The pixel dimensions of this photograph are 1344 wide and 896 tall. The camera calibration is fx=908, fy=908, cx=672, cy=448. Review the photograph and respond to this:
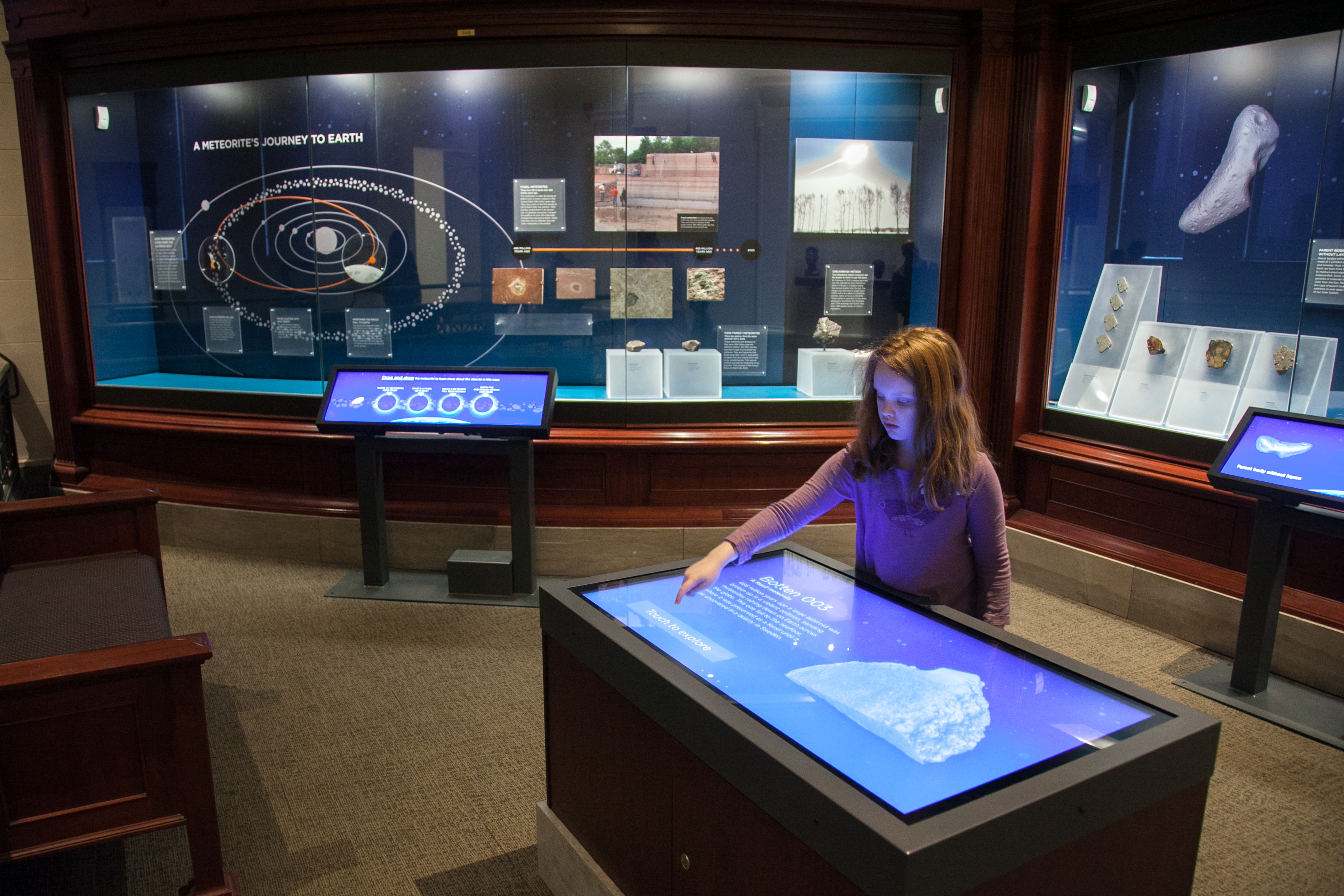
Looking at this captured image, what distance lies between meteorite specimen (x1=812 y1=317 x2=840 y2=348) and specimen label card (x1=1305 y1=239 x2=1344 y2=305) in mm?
2146

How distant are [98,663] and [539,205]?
11.3ft

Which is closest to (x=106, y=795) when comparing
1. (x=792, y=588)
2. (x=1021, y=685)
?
(x=792, y=588)

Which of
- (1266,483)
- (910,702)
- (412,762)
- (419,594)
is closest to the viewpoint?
(910,702)

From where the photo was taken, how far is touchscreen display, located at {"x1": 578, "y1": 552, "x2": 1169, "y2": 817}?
1.36m

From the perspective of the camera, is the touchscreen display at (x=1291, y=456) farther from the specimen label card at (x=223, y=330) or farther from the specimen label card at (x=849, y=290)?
the specimen label card at (x=223, y=330)

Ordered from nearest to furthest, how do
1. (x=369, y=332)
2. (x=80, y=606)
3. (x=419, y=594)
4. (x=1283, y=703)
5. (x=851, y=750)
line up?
(x=851, y=750) < (x=80, y=606) < (x=1283, y=703) < (x=419, y=594) < (x=369, y=332)

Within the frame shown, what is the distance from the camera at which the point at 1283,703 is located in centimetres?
341

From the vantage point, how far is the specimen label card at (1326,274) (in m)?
3.78

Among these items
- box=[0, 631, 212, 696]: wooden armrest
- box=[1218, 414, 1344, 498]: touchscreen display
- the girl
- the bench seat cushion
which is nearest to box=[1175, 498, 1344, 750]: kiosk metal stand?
box=[1218, 414, 1344, 498]: touchscreen display

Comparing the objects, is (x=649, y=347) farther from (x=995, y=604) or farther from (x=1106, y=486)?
(x=995, y=604)

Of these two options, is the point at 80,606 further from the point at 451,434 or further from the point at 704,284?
the point at 704,284

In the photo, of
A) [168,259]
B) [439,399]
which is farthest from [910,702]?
[168,259]

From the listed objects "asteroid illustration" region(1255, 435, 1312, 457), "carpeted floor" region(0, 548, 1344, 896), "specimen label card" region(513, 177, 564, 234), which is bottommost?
"carpeted floor" region(0, 548, 1344, 896)

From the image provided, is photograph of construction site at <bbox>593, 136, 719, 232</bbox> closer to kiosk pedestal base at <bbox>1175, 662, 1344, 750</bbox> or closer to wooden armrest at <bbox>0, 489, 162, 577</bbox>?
wooden armrest at <bbox>0, 489, 162, 577</bbox>
